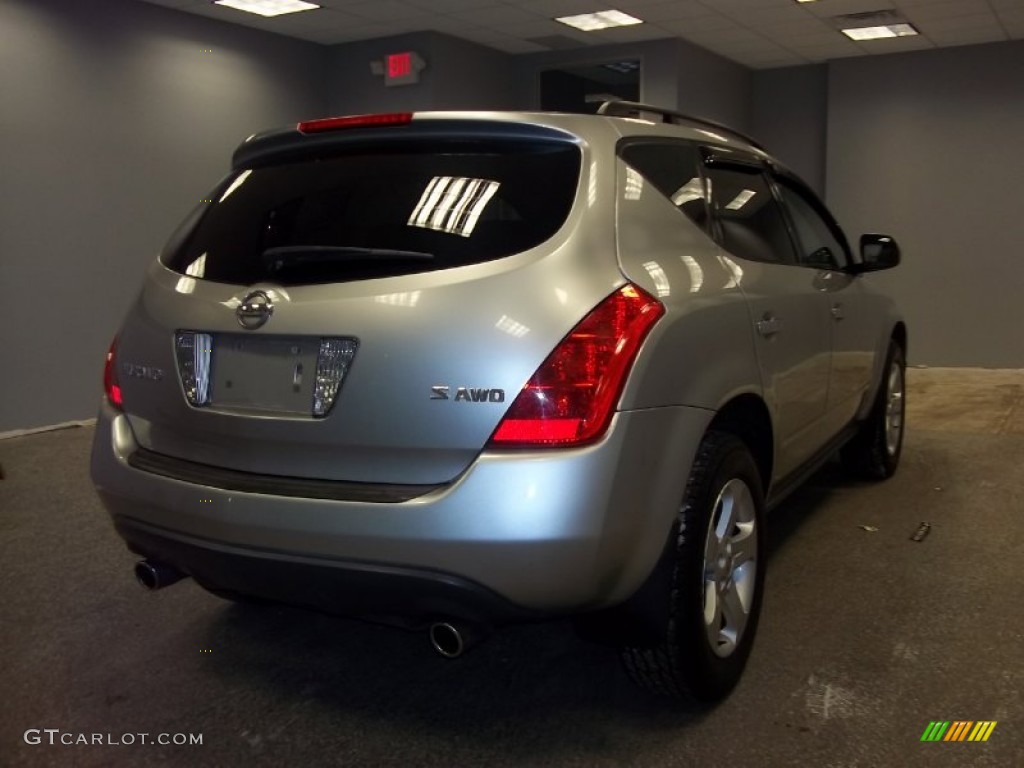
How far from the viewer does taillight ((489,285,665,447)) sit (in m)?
1.80

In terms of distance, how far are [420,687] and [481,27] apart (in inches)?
269

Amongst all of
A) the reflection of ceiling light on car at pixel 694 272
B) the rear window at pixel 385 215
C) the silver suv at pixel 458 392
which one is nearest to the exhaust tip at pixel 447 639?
the silver suv at pixel 458 392

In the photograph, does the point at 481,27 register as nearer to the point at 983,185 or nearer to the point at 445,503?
the point at 983,185

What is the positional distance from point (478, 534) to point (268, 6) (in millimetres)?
6547

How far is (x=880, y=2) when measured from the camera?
23.5 feet

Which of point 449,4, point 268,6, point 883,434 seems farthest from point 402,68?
point 883,434

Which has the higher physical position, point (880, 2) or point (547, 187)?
point (880, 2)

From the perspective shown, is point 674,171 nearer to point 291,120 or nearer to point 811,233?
point 811,233

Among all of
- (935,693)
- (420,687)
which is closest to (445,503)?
(420,687)

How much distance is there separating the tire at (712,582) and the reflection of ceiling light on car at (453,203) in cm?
75

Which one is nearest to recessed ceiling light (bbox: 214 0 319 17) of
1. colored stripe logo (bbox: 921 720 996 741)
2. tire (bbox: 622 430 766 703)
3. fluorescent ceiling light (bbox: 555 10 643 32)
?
fluorescent ceiling light (bbox: 555 10 643 32)

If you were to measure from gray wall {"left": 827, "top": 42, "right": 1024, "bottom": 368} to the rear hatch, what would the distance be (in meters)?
7.97

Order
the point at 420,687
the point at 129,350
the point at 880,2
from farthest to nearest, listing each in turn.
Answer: the point at 880,2 → the point at 420,687 → the point at 129,350

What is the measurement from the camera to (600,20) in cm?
798
